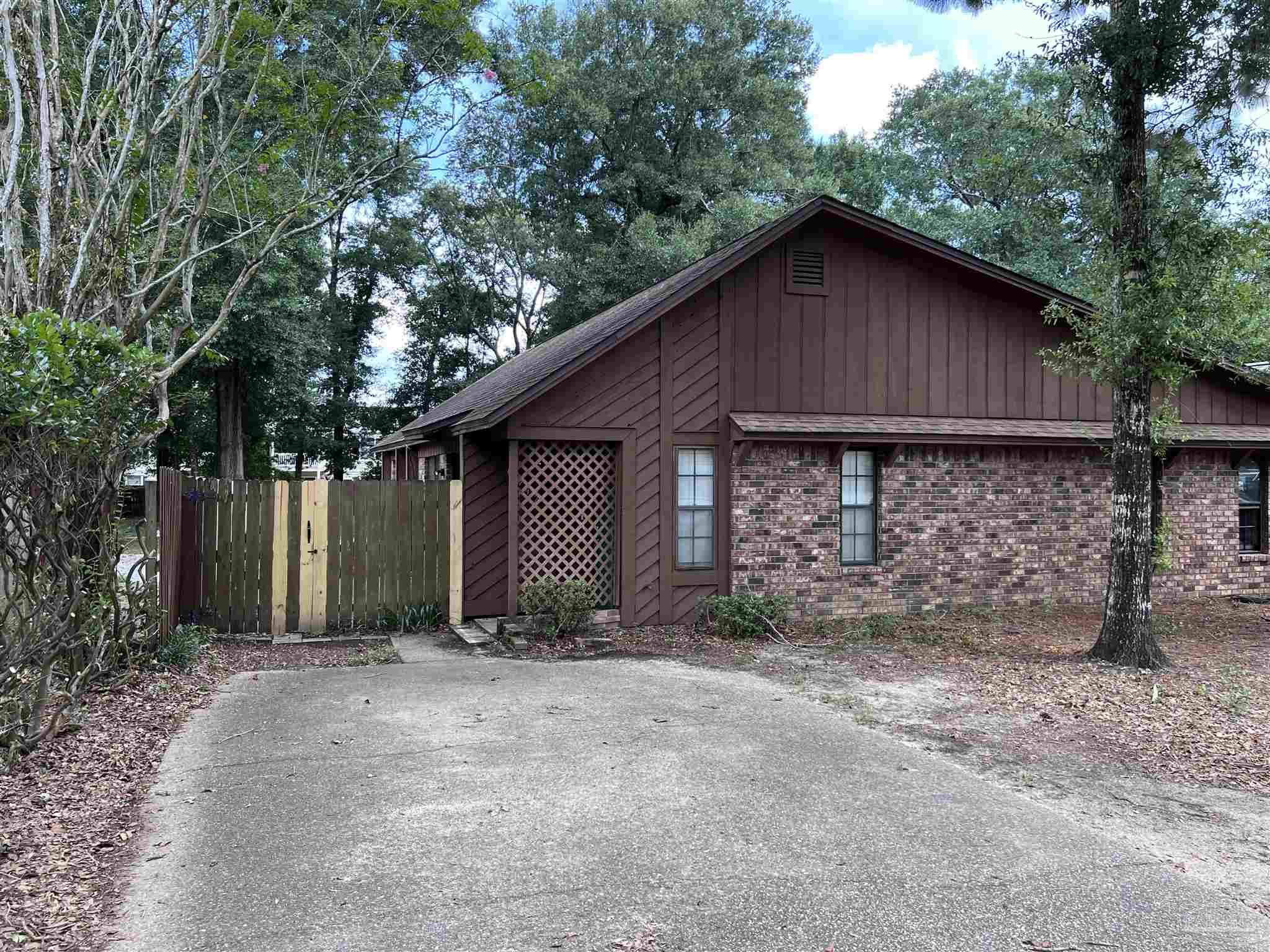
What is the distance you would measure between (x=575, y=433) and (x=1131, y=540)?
6.10 metres

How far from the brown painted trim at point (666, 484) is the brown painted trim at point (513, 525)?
1754 millimetres

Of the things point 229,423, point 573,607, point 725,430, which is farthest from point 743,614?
point 229,423

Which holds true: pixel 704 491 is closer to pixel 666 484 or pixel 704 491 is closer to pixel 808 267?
pixel 666 484

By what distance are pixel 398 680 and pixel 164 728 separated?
227 centimetres

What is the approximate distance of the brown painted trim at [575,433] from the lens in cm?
1060

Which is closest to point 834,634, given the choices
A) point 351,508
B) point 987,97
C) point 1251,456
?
point 351,508

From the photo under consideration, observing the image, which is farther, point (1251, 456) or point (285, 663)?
point (1251, 456)

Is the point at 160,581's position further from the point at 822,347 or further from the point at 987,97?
the point at 987,97

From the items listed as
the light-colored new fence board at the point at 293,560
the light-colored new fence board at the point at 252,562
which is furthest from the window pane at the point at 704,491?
the light-colored new fence board at the point at 252,562

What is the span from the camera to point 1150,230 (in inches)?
355

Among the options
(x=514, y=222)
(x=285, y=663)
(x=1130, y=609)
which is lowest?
(x=285, y=663)

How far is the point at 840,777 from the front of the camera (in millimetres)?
5578

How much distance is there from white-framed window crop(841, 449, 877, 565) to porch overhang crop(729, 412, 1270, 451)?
15.5 inches

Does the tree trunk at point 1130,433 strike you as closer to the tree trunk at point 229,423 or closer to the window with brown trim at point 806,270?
the window with brown trim at point 806,270
